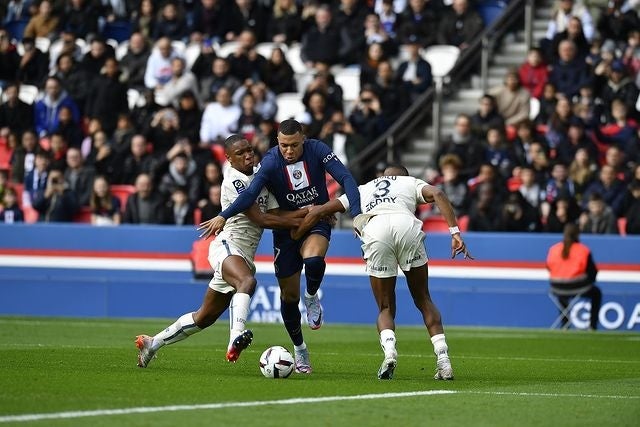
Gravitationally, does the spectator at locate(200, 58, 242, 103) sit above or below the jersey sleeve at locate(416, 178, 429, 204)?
above

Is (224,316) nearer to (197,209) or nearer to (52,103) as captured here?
(197,209)

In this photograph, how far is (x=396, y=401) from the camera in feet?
34.0

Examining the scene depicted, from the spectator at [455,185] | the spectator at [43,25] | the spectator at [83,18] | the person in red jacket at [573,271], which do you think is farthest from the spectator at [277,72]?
the person in red jacket at [573,271]

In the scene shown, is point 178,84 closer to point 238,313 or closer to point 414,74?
point 414,74

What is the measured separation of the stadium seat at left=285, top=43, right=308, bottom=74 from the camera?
2930 centimetres

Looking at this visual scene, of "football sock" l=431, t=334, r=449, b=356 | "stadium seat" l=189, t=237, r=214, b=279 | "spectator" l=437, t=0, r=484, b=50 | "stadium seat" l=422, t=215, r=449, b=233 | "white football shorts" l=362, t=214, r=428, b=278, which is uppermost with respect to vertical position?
"spectator" l=437, t=0, r=484, b=50

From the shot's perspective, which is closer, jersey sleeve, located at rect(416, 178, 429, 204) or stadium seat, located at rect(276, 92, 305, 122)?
jersey sleeve, located at rect(416, 178, 429, 204)

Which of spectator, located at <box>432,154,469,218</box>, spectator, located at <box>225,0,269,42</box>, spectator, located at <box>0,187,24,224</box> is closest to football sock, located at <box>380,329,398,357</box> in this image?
spectator, located at <box>432,154,469,218</box>

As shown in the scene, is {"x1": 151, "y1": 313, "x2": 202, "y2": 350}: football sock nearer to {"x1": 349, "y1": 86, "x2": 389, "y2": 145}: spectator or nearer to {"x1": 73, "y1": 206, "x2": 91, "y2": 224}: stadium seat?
{"x1": 349, "y1": 86, "x2": 389, "y2": 145}: spectator

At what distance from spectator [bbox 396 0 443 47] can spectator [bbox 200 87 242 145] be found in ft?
11.2

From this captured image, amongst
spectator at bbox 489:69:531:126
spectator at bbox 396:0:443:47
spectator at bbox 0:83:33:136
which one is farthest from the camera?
spectator at bbox 0:83:33:136

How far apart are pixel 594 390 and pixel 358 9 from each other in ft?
57.3

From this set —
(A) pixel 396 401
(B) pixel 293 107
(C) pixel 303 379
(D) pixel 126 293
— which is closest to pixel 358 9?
(B) pixel 293 107

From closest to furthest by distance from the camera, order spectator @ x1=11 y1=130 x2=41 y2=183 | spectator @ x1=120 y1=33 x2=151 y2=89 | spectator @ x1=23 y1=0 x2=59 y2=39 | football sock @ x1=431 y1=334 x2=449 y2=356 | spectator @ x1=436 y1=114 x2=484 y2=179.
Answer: football sock @ x1=431 y1=334 x2=449 y2=356
spectator @ x1=436 y1=114 x2=484 y2=179
spectator @ x1=11 y1=130 x2=41 y2=183
spectator @ x1=120 y1=33 x2=151 y2=89
spectator @ x1=23 y1=0 x2=59 y2=39
